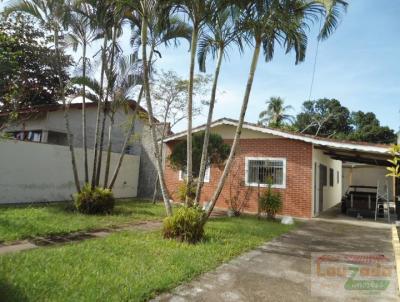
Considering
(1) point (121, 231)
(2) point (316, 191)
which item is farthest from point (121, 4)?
(2) point (316, 191)

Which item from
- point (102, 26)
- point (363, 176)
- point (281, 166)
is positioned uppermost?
point (102, 26)

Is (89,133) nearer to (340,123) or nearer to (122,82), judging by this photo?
(122,82)

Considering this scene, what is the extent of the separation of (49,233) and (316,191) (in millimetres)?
10784

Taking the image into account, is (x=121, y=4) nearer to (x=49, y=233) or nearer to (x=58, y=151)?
(x=49, y=233)

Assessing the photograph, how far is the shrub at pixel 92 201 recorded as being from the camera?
10344 millimetres

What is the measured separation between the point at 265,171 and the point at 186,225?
774 cm

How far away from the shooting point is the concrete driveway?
14.5 feet

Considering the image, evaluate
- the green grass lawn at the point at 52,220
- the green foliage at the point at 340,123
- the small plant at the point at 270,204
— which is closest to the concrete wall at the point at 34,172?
the green grass lawn at the point at 52,220

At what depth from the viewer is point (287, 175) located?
44.5ft

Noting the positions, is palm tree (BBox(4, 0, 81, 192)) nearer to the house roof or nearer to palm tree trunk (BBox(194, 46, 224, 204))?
palm tree trunk (BBox(194, 46, 224, 204))

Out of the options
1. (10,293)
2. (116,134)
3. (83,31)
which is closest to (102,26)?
(83,31)

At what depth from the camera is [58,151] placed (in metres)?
13.9

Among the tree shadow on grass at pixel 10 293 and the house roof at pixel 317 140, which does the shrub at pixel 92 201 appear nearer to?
the house roof at pixel 317 140

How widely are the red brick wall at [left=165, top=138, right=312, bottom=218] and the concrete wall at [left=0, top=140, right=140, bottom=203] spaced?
6355 mm
